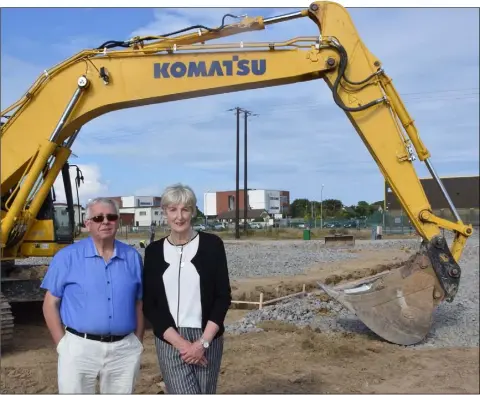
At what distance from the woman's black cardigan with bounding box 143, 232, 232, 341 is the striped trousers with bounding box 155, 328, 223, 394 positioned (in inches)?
2.5

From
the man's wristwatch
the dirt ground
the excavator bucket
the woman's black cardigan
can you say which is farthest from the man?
the excavator bucket

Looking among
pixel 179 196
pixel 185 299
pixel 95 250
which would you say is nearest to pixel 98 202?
pixel 95 250

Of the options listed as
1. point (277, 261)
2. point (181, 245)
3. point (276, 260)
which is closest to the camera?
point (181, 245)

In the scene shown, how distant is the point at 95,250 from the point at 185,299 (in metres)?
0.59

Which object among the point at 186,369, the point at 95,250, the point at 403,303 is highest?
the point at 95,250

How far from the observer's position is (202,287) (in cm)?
302

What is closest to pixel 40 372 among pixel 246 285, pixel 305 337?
pixel 305 337

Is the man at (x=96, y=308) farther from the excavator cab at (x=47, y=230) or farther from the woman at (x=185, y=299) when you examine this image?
the excavator cab at (x=47, y=230)

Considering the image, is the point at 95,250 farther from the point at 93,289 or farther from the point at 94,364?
the point at 94,364

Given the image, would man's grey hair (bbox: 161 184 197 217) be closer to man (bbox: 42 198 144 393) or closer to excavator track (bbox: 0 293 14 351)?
man (bbox: 42 198 144 393)

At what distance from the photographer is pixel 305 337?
745 cm

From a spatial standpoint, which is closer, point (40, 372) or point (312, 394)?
point (312, 394)

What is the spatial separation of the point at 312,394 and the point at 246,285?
8175 mm

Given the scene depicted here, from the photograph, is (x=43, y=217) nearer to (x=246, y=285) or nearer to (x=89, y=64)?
(x=89, y=64)
